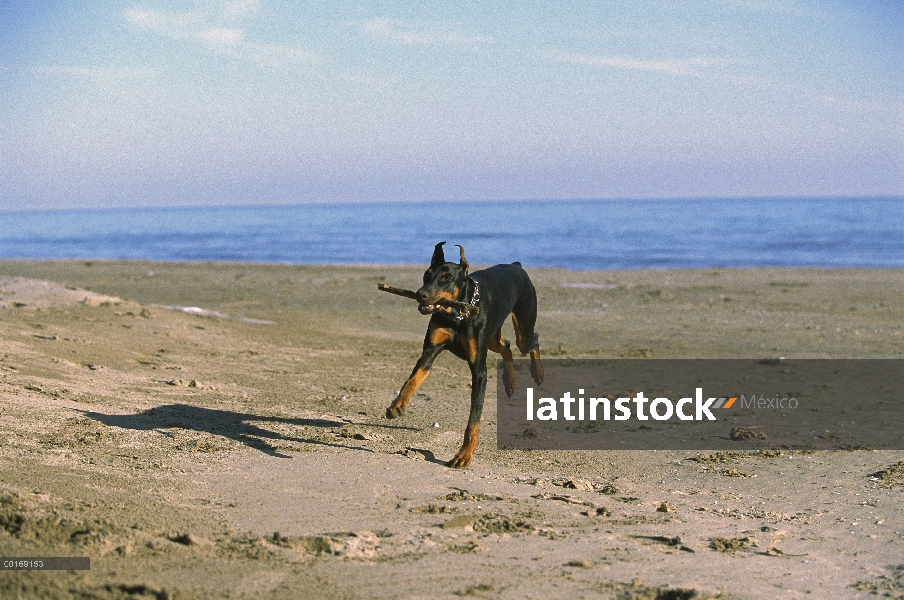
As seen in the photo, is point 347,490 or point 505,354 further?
point 505,354

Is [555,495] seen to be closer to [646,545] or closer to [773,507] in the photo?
[646,545]

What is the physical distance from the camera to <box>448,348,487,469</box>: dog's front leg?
642 cm

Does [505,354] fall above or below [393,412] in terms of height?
above

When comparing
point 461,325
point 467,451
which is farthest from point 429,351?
point 467,451

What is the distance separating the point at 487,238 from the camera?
50.9 metres

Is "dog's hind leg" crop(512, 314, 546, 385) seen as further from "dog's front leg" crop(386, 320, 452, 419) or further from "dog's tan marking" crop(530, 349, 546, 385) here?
"dog's front leg" crop(386, 320, 452, 419)

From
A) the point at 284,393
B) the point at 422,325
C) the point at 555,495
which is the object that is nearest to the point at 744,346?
the point at 422,325

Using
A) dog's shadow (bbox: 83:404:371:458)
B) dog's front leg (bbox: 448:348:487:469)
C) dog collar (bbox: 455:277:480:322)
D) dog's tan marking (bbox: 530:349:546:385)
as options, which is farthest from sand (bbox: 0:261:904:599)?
dog collar (bbox: 455:277:480:322)

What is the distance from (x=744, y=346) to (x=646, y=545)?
803cm
